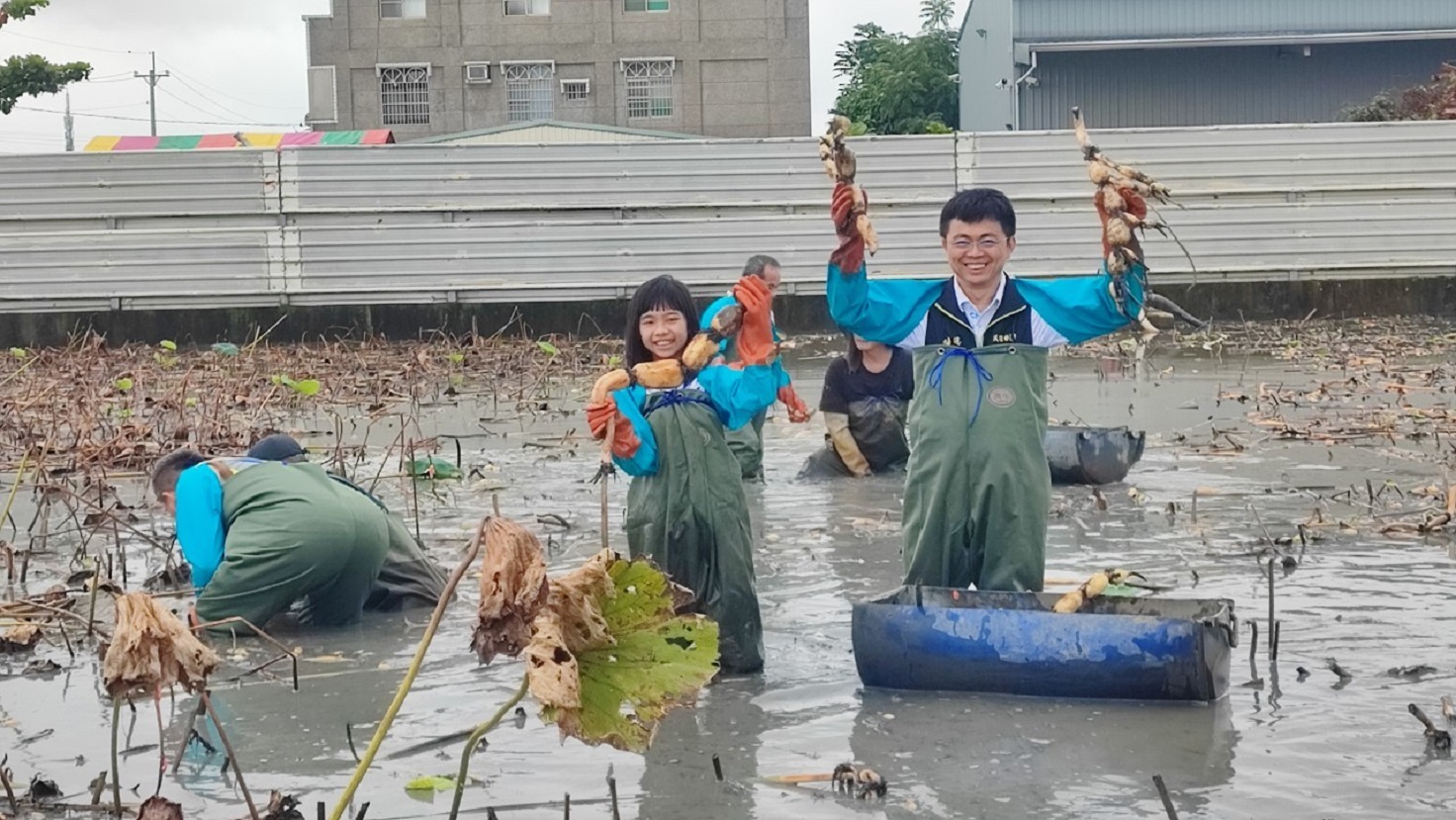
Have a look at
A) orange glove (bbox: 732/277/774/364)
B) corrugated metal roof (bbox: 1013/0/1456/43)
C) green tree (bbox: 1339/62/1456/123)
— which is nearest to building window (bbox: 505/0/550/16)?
corrugated metal roof (bbox: 1013/0/1456/43)

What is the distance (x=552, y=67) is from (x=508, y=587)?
149 ft

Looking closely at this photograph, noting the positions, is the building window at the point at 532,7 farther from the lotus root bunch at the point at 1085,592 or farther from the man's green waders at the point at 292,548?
the lotus root bunch at the point at 1085,592

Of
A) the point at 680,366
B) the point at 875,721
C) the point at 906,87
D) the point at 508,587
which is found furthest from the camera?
the point at 906,87

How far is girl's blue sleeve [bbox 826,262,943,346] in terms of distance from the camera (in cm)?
539

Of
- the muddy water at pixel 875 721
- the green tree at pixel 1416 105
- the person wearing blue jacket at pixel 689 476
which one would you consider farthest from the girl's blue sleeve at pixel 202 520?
the green tree at pixel 1416 105

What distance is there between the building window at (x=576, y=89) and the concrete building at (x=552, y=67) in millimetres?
36

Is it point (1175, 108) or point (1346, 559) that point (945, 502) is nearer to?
point (1346, 559)

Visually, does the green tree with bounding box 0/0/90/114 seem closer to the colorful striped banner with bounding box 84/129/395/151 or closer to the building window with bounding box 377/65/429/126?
the colorful striped banner with bounding box 84/129/395/151

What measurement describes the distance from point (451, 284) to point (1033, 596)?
15742 millimetres

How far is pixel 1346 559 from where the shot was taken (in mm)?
7297

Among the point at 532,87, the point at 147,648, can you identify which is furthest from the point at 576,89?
the point at 147,648

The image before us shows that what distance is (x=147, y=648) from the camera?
302cm

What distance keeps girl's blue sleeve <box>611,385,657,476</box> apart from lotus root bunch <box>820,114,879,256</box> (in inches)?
34.9

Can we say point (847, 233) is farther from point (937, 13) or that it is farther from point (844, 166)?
point (937, 13)
